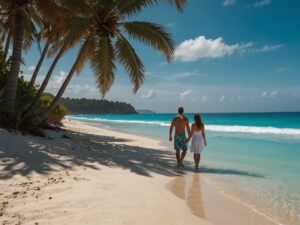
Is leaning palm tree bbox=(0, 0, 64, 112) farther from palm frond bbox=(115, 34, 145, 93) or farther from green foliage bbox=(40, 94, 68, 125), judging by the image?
green foliage bbox=(40, 94, 68, 125)

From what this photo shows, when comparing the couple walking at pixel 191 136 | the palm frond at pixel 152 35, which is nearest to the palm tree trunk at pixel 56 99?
the palm frond at pixel 152 35

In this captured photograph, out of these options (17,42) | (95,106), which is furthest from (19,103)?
(95,106)

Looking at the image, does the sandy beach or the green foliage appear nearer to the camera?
the sandy beach

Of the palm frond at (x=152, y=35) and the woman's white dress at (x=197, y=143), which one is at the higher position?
the palm frond at (x=152, y=35)

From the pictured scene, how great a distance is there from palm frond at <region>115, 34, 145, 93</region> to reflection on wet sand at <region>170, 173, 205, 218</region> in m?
7.46

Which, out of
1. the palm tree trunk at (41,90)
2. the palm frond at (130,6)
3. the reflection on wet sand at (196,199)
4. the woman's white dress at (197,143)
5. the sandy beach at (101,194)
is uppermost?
the palm frond at (130,6)

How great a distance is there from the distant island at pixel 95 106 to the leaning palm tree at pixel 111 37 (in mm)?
133286

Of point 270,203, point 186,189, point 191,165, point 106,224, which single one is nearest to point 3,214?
point 106,224

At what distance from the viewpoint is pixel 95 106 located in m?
164

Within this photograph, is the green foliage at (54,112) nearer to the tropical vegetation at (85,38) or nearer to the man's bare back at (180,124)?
the tropical vegetation at (85,38)

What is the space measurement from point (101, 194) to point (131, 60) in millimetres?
9908

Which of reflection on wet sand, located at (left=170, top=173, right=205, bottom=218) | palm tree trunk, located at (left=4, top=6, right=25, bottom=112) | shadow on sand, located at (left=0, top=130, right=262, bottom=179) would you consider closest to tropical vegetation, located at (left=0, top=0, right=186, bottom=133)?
palm tree trunk, located at (left=4, top=6, right=25, bottom=112)

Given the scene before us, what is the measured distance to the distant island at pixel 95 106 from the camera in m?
152

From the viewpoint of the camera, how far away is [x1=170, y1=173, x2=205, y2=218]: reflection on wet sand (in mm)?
4688
